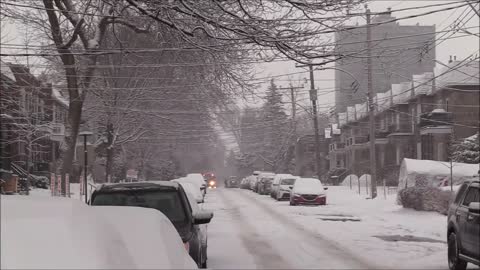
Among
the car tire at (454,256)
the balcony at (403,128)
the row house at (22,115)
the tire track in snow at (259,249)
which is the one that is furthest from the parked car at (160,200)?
the balcony at (403,128)

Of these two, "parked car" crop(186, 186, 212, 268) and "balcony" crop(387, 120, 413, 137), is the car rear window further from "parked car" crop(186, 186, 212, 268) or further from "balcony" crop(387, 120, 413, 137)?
"balcony" crop(387, 120, 413, 137)

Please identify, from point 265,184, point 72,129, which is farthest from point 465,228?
point 265,184

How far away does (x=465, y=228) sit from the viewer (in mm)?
10391

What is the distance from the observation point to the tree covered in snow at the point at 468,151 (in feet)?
119

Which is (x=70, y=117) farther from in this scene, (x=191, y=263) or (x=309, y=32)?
(x=191, y=263)

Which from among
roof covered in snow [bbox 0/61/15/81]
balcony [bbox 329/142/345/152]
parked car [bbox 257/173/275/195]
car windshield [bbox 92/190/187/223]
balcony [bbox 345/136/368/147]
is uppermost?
roof covered in snow [bbox 0/61/15/81]

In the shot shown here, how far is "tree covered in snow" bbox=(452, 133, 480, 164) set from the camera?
119 ft

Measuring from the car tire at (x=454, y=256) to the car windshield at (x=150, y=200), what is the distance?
15.9 ft

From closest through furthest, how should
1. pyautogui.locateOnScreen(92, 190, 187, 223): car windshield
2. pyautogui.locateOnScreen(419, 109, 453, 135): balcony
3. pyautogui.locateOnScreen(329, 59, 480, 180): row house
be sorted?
1. pyautogui.locateOnScreen(92, 190, 187, 223): car windshield
2. pyautogui.locateOnScreen(419, 109, 453, 135): balcony
3. pyautogui.locateOnScreen(329, 59, 480, 180): row house

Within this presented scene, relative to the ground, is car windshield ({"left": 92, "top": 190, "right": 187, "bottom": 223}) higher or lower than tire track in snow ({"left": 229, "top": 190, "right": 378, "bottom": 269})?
higher

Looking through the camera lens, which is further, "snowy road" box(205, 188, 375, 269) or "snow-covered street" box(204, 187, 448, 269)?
Answer: "snow-covered street" box(204, 187, 448, 269)

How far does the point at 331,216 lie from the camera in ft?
79.2

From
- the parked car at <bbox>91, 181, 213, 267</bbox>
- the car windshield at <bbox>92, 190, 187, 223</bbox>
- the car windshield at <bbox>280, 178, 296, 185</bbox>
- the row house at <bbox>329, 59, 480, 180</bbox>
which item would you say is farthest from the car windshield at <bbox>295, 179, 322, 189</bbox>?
the car windshield at <bbox>92, 190, 187, 223</bbox>

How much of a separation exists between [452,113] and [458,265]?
3721 cm
